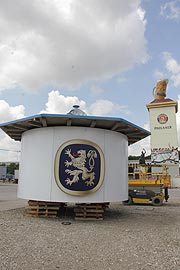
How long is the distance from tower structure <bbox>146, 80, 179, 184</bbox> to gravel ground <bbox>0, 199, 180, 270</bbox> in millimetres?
35145

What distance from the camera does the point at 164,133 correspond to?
43094mm

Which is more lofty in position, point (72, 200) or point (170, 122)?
point (170, 122)

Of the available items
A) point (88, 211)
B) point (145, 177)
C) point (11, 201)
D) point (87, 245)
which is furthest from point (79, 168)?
point (145, 177)

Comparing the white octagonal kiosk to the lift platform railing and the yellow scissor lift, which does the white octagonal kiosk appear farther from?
the lift platform railing

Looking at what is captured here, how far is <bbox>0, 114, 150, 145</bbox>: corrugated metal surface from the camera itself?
829cm

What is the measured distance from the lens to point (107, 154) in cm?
891

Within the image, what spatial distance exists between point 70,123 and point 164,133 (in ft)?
121

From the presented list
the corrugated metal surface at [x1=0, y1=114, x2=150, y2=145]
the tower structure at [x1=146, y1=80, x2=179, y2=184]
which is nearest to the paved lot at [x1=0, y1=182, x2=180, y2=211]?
the corrugated metal surface at [x1=0, y1=114, x2=150, y2=145]

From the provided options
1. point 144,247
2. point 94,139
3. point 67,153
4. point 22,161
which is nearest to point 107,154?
point 94,139

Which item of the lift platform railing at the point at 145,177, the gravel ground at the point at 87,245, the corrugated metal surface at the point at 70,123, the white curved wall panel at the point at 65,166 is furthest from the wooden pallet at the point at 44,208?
the lift platform railing at the point at 145,177

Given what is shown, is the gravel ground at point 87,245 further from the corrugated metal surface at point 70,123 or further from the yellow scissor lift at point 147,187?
the yellow scissor lift at point 147,187

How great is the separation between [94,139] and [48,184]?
87.0 inches

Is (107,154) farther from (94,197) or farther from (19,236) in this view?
(19,236)

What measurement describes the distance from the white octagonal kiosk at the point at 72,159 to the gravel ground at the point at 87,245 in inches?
38.0
